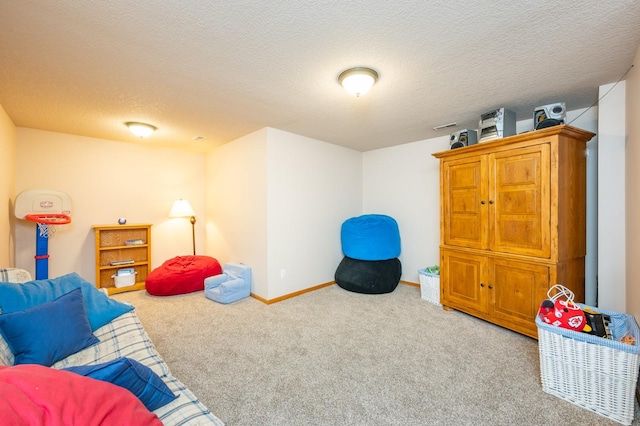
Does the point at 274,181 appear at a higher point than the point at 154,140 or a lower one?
lower

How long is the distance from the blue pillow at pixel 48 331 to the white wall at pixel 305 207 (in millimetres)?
2047

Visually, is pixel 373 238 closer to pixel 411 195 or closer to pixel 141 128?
pixel 411 195

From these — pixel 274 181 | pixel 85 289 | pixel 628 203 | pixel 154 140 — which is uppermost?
pixel 154 140

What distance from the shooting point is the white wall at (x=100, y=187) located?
3574 millimetres

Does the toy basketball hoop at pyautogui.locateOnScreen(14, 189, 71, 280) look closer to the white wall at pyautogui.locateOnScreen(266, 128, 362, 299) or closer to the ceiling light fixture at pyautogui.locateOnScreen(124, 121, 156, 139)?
the ceiling light fixture at pyautogui.locateOnScreen(124, 121, 156, 139)

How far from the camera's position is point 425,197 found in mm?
4145

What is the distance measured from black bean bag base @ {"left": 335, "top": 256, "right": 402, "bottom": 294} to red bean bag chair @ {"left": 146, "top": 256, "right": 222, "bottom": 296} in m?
2.00

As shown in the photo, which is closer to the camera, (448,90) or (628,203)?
(628,203)

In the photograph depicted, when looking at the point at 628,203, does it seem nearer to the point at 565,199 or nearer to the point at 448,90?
the point at 565,199

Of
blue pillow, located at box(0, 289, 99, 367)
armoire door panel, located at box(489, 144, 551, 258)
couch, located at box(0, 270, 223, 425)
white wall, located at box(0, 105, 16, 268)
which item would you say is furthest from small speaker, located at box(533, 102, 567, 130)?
white wall, located at box(0, 105, 16, 268)

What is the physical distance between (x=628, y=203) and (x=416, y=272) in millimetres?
2489

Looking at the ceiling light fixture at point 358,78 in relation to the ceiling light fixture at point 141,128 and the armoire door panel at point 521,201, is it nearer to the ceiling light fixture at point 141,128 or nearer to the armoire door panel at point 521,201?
the armoire door panel at point 521,201

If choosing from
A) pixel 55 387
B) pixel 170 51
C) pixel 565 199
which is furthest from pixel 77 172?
pixel 565 199

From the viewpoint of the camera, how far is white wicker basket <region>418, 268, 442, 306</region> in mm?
3473
